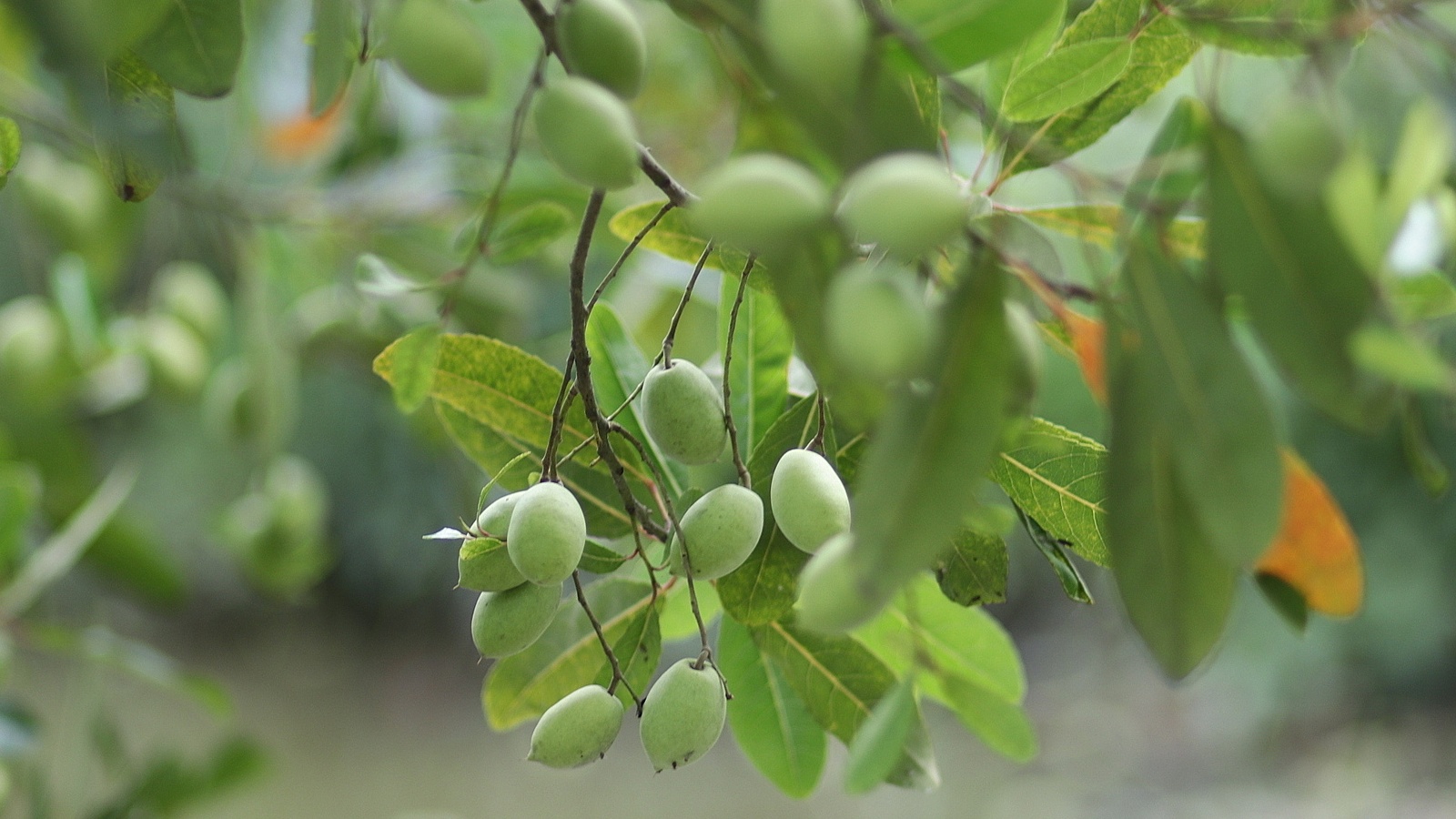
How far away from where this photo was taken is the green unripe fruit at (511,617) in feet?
1.10

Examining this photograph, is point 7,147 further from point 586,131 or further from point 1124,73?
point 1124,73

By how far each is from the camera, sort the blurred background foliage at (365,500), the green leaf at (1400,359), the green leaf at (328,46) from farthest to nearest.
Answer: the blurred background foliage at (365,500), the green leaf at (328,46), the green leaf at (1400,359)

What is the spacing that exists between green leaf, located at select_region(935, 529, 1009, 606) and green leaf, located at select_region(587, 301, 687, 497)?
120 mm

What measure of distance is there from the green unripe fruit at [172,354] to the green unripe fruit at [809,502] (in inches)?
31.7

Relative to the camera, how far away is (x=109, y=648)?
87cm

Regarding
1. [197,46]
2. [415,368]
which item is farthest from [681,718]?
[197,46]

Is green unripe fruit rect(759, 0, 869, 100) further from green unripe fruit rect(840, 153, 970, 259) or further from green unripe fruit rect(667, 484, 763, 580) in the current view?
green unripe fruit rect(667, 484, 763, 580)

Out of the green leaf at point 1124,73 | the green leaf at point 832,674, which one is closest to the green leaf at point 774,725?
the green leaf at point 832,674

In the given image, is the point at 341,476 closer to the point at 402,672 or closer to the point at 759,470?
the point at 402,672

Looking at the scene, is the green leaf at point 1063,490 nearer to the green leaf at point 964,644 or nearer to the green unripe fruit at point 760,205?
the green leaf at point 964,644

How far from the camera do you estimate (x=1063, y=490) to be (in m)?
0.39

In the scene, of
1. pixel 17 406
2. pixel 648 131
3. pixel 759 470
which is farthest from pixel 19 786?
pixel 648 131

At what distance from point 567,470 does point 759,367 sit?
0.09m

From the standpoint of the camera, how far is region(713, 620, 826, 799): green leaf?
1.56 ft
